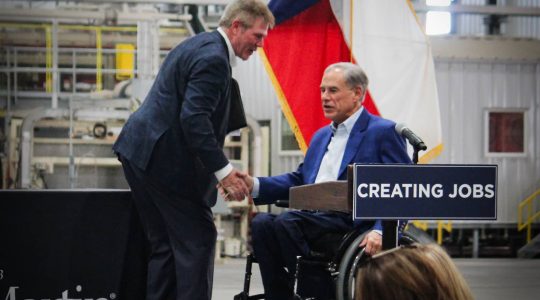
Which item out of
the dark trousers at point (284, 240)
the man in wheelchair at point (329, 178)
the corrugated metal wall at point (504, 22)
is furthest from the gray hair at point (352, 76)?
the corrugated metal wall at point (504, 22)

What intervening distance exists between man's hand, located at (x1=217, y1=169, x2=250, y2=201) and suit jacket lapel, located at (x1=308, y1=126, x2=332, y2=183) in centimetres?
47

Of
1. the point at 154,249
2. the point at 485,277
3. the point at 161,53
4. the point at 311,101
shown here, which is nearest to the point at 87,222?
the point at 154,249

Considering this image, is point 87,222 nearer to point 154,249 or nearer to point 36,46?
point 154,249

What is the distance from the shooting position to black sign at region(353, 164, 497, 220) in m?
1.99

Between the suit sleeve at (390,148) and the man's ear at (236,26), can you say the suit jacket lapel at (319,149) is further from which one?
the man's ear at (236,26)

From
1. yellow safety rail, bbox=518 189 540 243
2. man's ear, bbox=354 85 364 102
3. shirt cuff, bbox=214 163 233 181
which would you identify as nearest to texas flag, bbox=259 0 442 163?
man's ear, bbox=354 85 364 102

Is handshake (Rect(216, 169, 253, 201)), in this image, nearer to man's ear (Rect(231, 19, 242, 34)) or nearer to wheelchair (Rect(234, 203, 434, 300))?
wheelchair (Rect(234, 203, 434, 300))

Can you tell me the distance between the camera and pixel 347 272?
9.09ft

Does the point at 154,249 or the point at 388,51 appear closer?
the point at 154,249

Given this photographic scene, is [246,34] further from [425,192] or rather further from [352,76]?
[425,192]

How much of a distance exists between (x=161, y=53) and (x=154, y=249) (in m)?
7.21

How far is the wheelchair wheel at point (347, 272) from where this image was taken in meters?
2.75

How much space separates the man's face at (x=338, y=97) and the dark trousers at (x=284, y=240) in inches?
17.9

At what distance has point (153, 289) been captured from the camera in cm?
283
